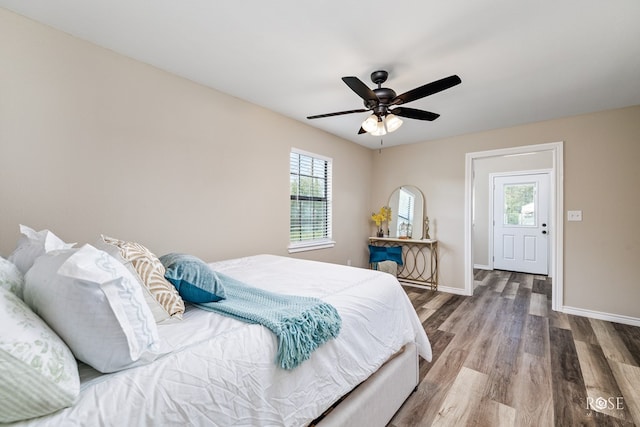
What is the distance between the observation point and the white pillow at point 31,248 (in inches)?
44.6

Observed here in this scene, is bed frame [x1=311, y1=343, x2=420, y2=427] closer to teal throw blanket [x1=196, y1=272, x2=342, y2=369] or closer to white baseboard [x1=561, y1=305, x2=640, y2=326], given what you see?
teal throw blanket [x1=196, y1=272, x2=342, y2=369]

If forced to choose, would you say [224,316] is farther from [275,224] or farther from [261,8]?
[275,224]

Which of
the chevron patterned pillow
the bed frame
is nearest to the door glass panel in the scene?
the bed frame

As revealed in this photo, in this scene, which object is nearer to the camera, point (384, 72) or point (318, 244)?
point (384, 72)

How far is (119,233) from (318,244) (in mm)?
2344

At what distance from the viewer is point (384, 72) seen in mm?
2246

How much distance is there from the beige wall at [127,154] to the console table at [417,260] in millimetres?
2206

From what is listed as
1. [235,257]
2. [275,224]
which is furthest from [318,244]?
[235,257]

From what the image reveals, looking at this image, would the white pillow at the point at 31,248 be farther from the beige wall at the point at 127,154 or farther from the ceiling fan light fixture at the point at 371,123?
the ceiling fan light fixture at the point at 371,123

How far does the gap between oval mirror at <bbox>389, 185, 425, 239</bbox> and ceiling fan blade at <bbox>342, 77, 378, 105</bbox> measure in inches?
106

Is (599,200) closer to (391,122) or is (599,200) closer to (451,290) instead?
(451,290)

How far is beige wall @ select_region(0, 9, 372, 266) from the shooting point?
171 cm

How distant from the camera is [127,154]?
→ 211 cm

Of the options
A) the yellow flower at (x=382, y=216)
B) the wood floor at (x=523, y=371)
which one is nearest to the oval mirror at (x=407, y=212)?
the yellow flower at (x=382, y=216)
